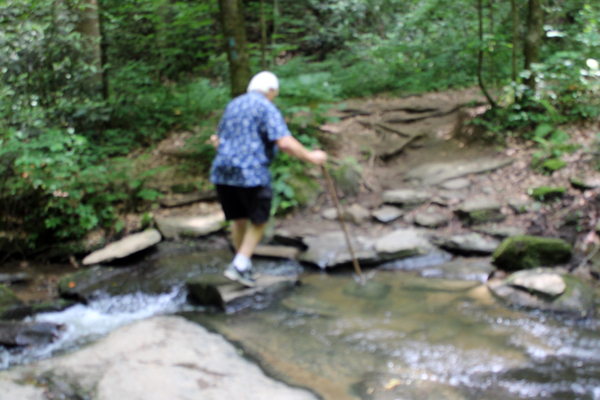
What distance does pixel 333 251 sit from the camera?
5.05 meters

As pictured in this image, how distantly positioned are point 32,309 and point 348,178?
180 inches

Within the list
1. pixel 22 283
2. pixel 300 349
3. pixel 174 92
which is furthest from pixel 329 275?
pixel 174 92

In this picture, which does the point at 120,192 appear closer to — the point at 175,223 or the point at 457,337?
the point at 175,223

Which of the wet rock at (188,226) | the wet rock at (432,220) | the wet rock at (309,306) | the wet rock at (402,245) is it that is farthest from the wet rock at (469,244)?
the wet rock at (188,226)

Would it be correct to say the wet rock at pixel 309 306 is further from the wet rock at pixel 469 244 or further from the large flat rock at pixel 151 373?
the wet rock at pixel 469 244

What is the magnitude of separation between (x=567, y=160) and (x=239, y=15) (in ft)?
16.5

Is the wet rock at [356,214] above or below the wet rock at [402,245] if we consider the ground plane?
below

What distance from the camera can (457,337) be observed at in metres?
3.12

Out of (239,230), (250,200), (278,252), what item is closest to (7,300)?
(239,230)

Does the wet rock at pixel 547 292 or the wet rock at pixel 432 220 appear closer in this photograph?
the wet rock at pixel 547 292

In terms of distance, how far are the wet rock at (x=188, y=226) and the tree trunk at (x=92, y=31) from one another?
2795mm

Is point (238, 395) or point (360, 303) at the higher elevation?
point (238, 395)

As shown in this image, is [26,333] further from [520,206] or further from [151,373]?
[520,206]

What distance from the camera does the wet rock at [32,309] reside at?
3.93 meters
